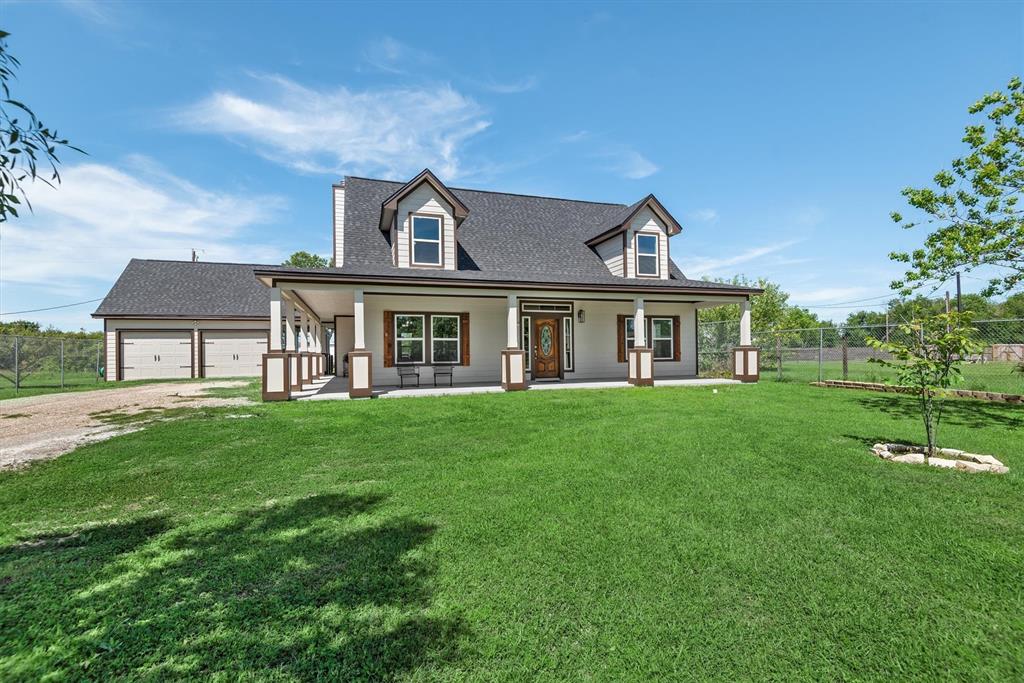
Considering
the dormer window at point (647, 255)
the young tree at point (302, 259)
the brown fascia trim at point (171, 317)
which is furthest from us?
the young tree at point (302, 259)

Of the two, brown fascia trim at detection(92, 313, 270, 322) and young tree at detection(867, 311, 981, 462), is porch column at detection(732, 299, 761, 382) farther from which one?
brown fascia trim at detection(92, 313, 270, 322)

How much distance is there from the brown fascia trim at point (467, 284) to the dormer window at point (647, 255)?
2.29 metres

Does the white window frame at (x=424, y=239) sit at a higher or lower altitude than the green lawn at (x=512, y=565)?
higher

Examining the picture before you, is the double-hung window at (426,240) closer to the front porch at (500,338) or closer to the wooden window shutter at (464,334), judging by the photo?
the front porch at (500,338)

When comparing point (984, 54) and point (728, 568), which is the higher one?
point (984, 54)

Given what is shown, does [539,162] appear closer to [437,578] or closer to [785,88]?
[785,88]

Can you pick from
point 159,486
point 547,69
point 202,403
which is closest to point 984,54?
point 547,69

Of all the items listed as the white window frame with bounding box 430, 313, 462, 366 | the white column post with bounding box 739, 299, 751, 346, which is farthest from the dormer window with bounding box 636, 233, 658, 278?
the white window frame with bounding box 430, 313, 462, 366

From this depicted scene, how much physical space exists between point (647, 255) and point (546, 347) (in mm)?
5354

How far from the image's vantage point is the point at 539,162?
15828 millimetres

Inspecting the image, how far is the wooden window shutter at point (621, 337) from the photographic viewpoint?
54.3ft

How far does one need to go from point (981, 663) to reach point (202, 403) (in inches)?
511

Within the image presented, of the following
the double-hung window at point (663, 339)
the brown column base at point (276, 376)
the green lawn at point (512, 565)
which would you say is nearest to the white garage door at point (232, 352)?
the brown column base at point (276, 376)

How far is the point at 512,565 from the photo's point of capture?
113 inches
